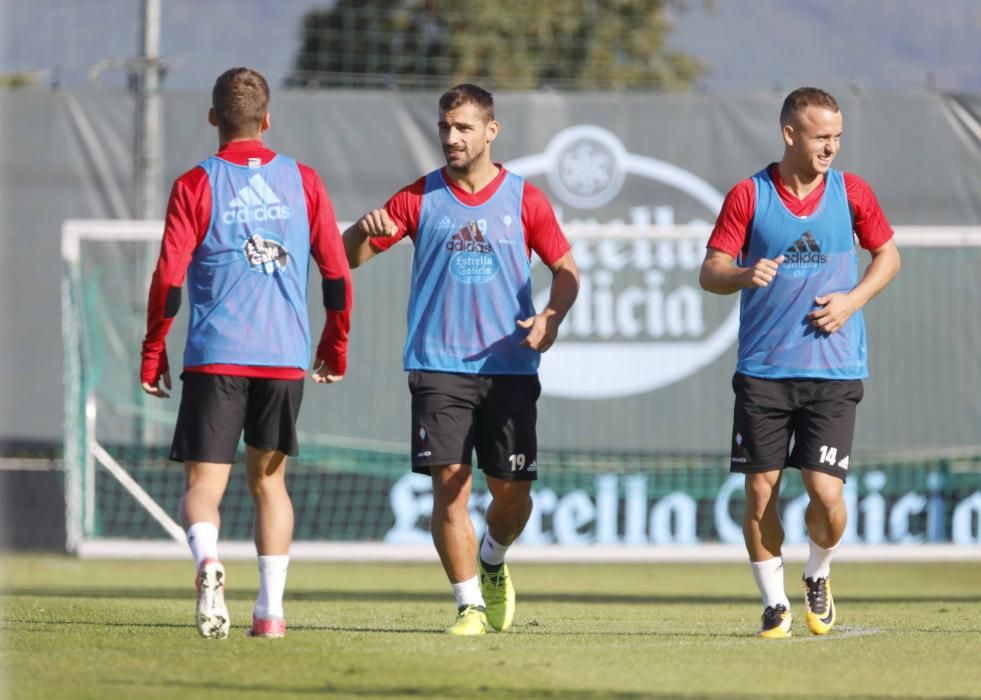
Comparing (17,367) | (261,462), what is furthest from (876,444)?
(261,462)

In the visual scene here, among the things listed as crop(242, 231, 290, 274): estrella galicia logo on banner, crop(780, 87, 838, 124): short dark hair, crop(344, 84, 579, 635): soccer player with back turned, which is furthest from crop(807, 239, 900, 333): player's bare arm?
crop(242, 231, 290, 274): estrella galicia logo on banner

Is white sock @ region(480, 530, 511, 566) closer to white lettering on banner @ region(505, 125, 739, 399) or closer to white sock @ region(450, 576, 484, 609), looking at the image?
white sock @ region(450, 576, 484, 609)

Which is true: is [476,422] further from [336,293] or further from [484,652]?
[484,652]

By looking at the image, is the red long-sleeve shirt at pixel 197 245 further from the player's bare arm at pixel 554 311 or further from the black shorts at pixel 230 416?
the player's bare arm at pixel 554 311

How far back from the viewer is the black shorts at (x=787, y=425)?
688 centimetres

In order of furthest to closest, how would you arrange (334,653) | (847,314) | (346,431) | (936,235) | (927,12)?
(927,12) → (346,431) → (936,235) → (847,314) → (334,653)

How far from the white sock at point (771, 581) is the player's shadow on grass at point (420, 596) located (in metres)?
3.12

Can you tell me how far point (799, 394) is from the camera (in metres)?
6.92

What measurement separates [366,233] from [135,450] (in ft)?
24.1

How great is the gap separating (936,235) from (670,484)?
2.91 metres

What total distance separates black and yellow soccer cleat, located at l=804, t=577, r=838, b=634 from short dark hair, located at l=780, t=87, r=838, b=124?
6.20 ft

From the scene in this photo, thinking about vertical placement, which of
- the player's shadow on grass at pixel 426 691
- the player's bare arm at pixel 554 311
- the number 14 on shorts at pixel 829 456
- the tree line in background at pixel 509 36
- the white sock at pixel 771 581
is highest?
the tree line in background at pixel 509 36

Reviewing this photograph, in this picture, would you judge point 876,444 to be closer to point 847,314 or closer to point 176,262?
point 847,314

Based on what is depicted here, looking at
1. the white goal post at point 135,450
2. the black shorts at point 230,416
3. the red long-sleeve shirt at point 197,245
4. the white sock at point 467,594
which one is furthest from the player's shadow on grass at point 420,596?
the red long-sleeve shirt at point 197,245
